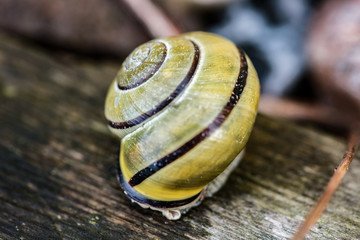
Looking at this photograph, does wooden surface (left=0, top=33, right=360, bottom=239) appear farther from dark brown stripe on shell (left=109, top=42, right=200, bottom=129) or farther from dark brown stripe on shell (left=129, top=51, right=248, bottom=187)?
dark brown stripe on shell (left=109, top=42, right=200, bottom=129)

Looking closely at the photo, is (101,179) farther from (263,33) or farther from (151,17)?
(263,33)

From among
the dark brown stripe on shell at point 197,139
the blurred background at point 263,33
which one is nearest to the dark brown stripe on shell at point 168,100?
the dark brown stripe on shell at point 197,139

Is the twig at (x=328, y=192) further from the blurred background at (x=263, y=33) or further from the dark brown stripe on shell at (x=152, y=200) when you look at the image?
the blurred background at (x=263, y=33)

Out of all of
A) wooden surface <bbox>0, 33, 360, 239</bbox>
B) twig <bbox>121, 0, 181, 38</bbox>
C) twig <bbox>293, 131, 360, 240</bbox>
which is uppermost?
twig <bbox>121, 0, 181, 38</bbox>

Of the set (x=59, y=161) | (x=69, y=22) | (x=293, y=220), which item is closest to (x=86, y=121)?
(x=59, y=161)

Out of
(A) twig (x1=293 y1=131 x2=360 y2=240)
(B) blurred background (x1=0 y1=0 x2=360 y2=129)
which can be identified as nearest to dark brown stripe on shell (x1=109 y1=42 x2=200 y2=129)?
(A) twig (x1=293 y1=131 x2=360 y2=240)

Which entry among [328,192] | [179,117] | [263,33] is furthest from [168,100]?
[263,33]

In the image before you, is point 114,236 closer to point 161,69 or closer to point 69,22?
point 161,69

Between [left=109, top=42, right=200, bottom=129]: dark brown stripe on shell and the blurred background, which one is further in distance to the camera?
the blurred background
